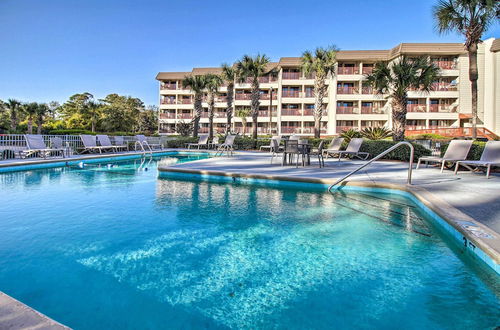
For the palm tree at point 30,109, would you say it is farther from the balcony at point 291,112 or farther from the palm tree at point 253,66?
the balcony at point 291,112

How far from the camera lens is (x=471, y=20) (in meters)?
12.1

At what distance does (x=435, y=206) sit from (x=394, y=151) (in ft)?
29.5

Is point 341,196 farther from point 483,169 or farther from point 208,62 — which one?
point 208,62

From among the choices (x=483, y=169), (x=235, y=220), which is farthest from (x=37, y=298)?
(x=483, y=169)

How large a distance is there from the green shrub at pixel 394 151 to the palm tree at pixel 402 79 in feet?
1.88

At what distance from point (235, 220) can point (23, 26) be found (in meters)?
26.5

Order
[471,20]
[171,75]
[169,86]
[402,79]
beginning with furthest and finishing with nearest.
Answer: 1. [169,86]
2. [171,75]
3. [471,20]
4. [402,79]

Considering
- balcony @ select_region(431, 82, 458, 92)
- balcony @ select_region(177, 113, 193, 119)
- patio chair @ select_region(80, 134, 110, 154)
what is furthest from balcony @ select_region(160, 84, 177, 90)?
balcony @ select_region(431, 82, 458, 92)

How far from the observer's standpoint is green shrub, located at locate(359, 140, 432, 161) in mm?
12258

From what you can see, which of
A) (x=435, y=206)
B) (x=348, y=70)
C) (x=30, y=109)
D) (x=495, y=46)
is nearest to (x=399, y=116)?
→ (x=435, y=206)

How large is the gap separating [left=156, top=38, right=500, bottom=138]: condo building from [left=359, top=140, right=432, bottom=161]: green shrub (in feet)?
56.4

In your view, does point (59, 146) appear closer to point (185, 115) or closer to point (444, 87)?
point (185, 115)

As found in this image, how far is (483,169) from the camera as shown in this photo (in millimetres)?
8711

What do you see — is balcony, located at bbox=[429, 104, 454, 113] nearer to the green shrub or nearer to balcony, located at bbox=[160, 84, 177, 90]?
the green shrub
